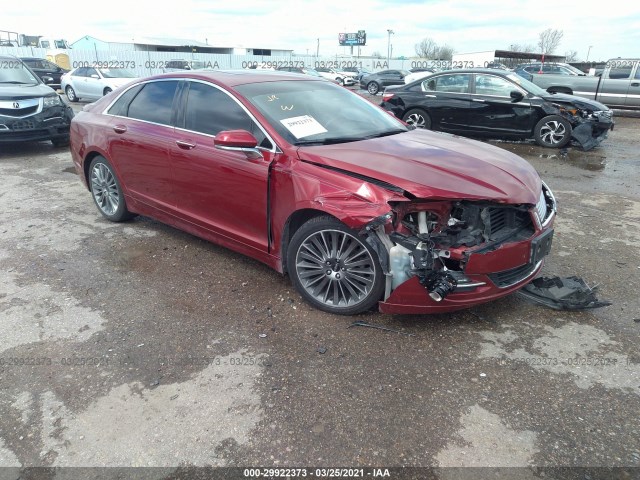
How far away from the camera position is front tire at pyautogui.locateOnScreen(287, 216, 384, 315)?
3.12m

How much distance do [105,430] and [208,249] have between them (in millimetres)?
2356

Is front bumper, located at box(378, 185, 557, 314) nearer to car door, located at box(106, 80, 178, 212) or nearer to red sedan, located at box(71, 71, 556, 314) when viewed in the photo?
red sedan, located at box(71, 71, 556, 314)

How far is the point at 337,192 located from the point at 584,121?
831 cm

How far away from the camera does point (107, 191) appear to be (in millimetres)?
5172

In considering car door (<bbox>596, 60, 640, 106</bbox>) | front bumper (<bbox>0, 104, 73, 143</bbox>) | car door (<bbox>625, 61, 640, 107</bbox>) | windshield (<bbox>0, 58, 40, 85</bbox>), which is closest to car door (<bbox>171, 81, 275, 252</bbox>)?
front bumper (<bbox>0, 104, 73, 143</bbox>)

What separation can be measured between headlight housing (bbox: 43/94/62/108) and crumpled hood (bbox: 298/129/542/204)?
7.59 metres

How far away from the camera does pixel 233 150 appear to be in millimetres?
3615

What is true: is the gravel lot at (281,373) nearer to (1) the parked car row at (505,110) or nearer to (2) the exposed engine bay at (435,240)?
(2) the exposed engine bay at (435,240)

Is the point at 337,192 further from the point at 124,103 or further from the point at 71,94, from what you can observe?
the point at 71,94

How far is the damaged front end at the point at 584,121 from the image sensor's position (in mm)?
9211

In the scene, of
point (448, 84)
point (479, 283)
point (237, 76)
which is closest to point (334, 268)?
point (479, 283)

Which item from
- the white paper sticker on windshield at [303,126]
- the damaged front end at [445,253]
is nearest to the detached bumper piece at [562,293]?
the damaged front end at [445,253]

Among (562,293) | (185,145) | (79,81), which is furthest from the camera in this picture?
(79,81)

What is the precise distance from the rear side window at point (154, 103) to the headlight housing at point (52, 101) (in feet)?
17.3
